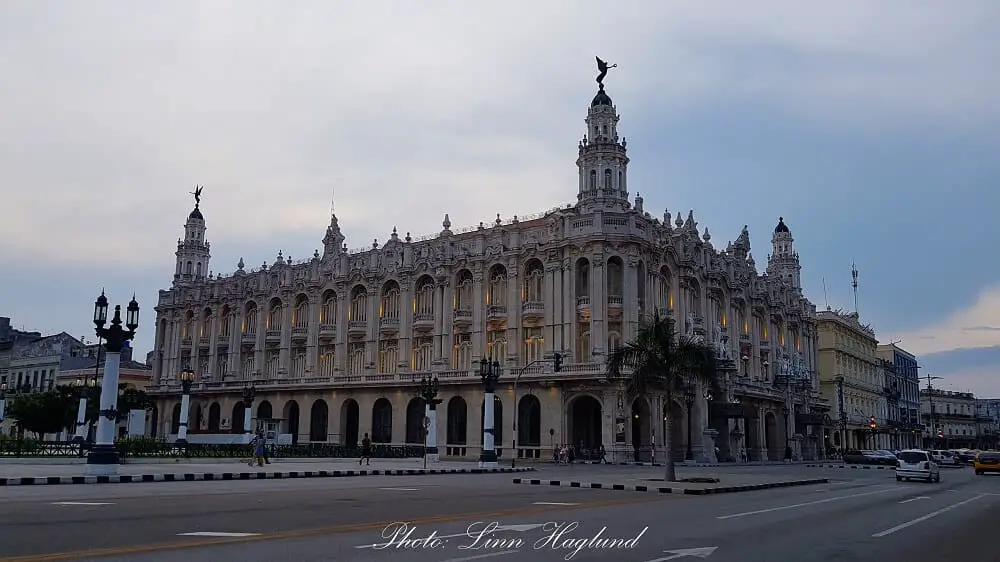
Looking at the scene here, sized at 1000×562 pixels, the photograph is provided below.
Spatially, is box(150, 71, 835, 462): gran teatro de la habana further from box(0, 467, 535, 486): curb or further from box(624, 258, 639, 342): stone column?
box(0, 467, 535, 486): curb

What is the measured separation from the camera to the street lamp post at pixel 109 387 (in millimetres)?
30453

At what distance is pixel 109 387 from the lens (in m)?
31.8

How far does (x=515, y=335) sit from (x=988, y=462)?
33.4m

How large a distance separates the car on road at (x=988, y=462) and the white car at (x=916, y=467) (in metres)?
15.7

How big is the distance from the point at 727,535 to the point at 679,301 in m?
54.6

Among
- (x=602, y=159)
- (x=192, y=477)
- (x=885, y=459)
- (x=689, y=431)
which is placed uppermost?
(x=602, y=159)

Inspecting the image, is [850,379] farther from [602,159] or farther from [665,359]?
[665,359]

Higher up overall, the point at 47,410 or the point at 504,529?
the point at 47,410

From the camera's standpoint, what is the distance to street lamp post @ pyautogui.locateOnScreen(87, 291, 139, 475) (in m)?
30.5

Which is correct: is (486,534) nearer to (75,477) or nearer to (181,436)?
(75,477)

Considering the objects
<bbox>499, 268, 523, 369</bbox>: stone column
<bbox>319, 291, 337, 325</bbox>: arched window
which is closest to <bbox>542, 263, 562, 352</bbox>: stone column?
<bbox>499, 268, 523, 369</bbox>: stone column

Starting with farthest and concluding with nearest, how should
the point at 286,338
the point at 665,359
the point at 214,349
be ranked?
1. the point at 214,349
2. the point at 286,338
3. the point at 665,359

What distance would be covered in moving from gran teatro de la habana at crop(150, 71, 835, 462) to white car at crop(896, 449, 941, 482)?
19.6 m

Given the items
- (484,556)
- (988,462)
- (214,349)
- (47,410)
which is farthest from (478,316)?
(484,556)
